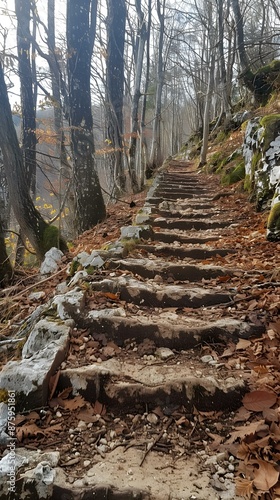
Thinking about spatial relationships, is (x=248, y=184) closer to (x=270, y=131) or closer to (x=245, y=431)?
(x=270, y=131)

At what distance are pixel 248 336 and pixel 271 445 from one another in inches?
38.6

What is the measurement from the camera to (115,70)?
32.7 ft

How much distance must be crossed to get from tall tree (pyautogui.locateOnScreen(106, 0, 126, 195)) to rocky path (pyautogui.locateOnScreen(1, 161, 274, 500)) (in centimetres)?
678

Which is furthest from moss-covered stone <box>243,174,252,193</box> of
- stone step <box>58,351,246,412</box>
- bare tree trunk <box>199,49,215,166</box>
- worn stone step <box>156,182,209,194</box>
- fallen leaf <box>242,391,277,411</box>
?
bare tree trunk <box>199,49,215,166</box>

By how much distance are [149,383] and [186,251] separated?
2.45m

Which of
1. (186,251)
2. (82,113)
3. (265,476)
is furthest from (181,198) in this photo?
(265,476)

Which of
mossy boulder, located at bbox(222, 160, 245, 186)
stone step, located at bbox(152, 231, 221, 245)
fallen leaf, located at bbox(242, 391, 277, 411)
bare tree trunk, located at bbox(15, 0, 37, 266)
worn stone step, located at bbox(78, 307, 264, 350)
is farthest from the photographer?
bare tree trunk, located at bbox(15, 0, 37, 266)

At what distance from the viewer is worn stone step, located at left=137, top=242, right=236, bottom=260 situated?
169 inches

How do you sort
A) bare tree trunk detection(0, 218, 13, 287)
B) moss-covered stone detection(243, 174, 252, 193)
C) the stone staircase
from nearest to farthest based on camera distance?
the stone staircase
bare tree trunk detection(0, 218, 13, 287)
moss-covered stone detection(243, 174, 252, 193)

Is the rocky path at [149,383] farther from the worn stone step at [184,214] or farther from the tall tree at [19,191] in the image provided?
the tall tree at [19,191]

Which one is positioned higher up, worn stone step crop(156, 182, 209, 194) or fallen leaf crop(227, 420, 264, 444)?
worn stone step crop(156, 182, 209, 194)

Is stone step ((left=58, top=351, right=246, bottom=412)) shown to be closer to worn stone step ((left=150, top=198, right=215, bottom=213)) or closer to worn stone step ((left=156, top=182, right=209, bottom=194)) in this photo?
worn stone step ((left=150, top=198, right=215, bottom=213))

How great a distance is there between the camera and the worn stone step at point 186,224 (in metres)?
5.62

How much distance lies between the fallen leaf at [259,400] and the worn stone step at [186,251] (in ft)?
7.92
